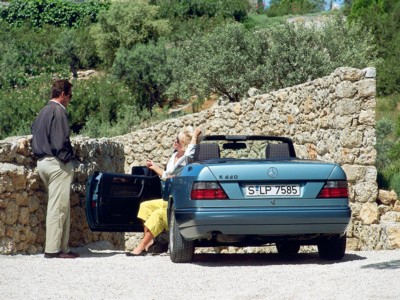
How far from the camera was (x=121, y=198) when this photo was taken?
11109 mm

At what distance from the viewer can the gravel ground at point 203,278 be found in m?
7.11

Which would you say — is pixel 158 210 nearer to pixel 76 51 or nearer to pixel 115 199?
pixel 115 199

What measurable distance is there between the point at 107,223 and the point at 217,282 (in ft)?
11.2

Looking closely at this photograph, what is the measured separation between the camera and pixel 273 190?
8953mm

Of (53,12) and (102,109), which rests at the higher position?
(53,12)

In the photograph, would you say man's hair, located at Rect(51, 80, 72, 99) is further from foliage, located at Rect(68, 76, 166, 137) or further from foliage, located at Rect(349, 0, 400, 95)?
foliage, located at Rect(349, 0, 400, 95)

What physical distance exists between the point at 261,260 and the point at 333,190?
53.3 inches

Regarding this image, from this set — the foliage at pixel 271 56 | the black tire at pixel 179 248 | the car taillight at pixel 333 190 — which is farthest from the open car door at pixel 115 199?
the foliage at pixel 271 56

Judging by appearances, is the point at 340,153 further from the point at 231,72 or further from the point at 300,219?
the point at 231,72

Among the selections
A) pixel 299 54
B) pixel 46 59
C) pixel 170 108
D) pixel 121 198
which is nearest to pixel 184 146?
pixel 121 198

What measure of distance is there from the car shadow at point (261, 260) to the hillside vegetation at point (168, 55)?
608 cm

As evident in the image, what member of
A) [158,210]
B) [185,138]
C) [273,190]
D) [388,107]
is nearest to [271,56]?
[388,107]

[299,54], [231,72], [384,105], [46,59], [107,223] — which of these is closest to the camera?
[107,223]

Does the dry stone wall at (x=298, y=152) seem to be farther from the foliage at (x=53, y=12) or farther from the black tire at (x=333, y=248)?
the foliage at (x=53, y=12)
